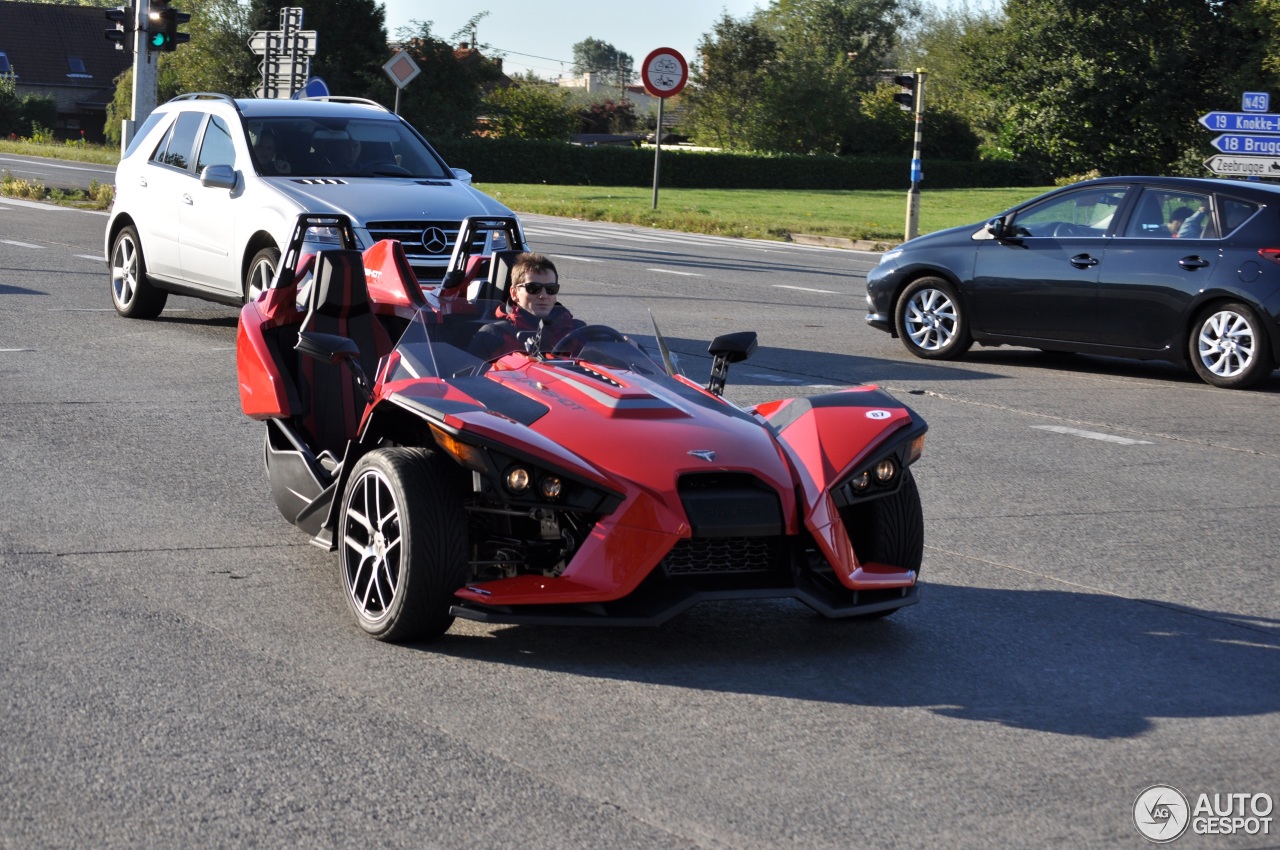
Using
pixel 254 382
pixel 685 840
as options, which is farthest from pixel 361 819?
pixel 254 382

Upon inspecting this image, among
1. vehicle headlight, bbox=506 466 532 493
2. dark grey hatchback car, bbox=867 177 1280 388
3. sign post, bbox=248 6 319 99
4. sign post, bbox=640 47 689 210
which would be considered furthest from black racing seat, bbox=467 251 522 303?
sign post, bbox=640 47 689 210

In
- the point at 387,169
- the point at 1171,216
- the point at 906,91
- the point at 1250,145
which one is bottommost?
the point at 387,169

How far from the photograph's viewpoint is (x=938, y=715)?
4.71 m

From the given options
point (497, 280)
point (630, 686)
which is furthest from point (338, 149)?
point (630, 686)

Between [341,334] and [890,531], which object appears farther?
[341,334]

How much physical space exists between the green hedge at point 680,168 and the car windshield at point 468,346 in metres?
48.4

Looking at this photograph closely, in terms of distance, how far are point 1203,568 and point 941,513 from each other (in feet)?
4.21

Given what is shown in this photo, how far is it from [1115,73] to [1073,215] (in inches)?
1582

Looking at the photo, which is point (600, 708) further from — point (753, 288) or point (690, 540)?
point (753, 288)

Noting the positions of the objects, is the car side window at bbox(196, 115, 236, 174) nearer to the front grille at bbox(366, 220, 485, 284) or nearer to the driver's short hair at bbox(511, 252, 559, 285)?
the front grille at bbox(366, 220, 485, 284)

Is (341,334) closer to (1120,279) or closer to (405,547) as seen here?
(405,547)

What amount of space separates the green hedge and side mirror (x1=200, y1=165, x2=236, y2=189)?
41.3m

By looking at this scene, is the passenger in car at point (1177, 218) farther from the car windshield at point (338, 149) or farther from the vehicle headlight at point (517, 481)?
the vehicle headlight at point (517, 481)

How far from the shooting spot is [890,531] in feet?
18.2
